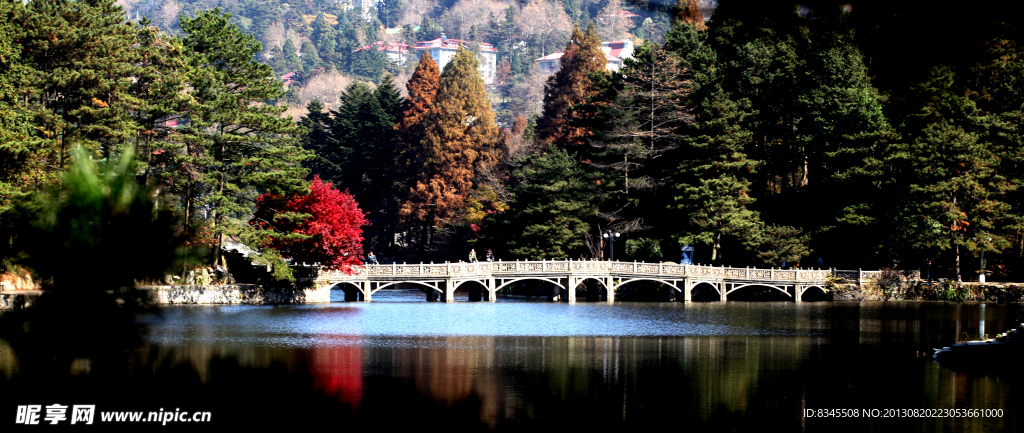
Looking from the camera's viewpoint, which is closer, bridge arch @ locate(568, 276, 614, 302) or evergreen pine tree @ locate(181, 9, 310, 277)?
evergreen pine tree @ locate(181, 9, 310, 277)

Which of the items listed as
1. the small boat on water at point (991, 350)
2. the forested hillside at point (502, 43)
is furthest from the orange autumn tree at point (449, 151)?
the forested hillside at point (502, 43)

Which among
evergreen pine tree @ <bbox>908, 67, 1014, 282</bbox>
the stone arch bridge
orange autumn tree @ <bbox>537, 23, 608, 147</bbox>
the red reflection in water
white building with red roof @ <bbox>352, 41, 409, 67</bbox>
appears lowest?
the red reflection in water

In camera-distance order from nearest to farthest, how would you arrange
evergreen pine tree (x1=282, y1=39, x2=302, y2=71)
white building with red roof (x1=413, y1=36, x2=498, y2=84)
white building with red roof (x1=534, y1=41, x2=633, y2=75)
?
white building with red roof (x1=534, y1=41, x2=633, y2=75), evergreen pine tree (x1=282, y1=39, x2=302, y2=71), white building with red roof (x1=413, y1=36, x2=498, y2=84)

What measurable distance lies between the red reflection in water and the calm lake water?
0.06 meters

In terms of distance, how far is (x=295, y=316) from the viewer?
34.9 metres

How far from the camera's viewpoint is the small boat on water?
742 inches

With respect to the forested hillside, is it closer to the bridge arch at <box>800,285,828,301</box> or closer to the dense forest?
the dense forest

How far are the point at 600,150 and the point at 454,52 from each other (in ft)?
448

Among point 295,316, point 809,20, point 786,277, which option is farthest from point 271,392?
point 786,277

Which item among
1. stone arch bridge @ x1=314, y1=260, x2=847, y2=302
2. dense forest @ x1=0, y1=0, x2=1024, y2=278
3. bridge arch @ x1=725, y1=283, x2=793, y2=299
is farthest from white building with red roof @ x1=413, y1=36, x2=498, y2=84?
stone arch bridge @ x1=314, y1=260, x2=847, y2=302

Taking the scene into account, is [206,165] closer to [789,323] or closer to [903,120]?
[789,323]

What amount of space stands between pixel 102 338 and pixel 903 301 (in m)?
46.5

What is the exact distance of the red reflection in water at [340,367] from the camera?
16.5 m

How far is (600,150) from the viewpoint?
58281mm
